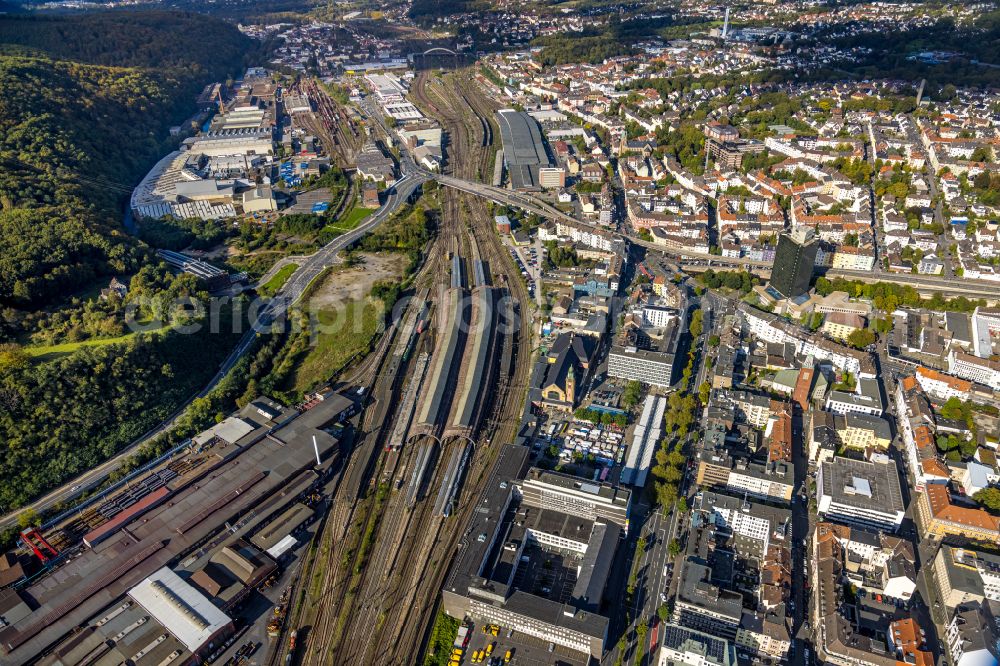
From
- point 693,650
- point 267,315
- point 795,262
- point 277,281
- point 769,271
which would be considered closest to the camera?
point 693,650

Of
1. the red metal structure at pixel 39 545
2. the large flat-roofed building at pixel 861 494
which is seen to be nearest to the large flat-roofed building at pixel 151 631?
the red metal structure at pixel 39 545

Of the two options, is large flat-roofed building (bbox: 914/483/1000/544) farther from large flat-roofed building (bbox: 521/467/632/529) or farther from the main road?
the main road

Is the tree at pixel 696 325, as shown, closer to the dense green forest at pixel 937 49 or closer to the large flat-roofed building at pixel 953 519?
the large flat-roofed building at pixel 953 519

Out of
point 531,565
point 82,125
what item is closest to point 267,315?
point 531,565

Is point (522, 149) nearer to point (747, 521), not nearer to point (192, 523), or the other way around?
point (747, 521)

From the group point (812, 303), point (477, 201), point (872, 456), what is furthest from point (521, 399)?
point (477, 201)

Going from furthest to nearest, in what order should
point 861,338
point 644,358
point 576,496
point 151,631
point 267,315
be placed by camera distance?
point 267,315, point 861,338, point 644,358, point 576,496, point 151,631

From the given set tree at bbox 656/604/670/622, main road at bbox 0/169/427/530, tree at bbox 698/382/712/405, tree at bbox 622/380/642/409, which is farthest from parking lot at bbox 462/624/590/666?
main road at bbox 0/169/427/530
